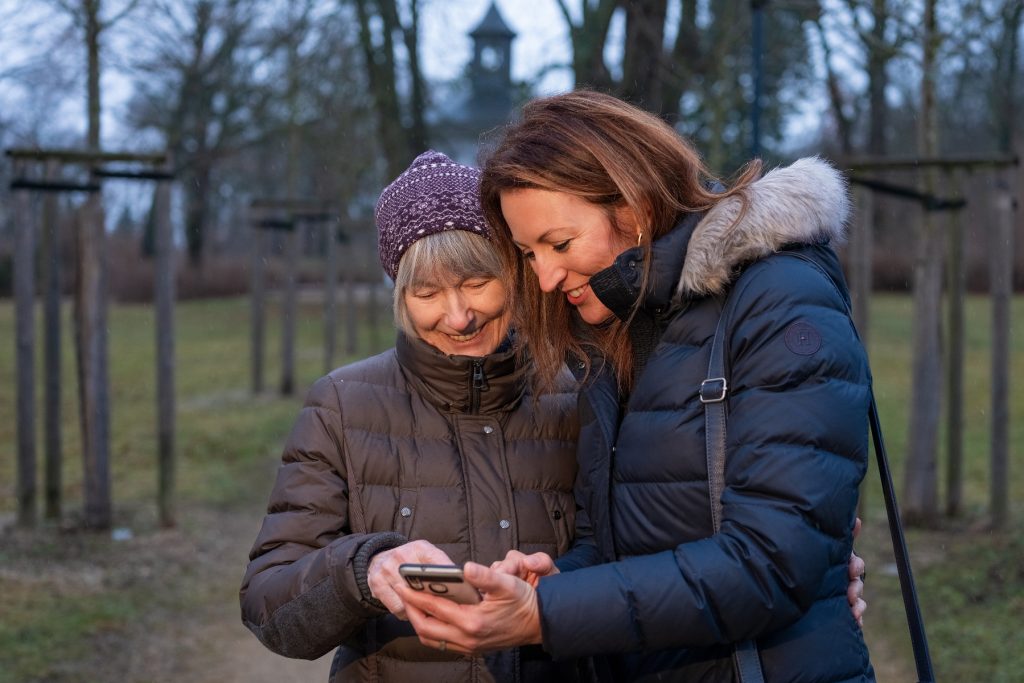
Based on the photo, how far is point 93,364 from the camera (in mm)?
7477

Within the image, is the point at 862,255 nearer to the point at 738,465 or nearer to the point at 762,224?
the point at 762,224

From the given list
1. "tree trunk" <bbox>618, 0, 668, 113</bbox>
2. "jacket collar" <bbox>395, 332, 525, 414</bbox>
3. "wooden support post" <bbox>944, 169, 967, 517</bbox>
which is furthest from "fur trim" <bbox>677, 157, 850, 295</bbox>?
"tree trunk" <bbox>618, 0, 668, 113</bbox>

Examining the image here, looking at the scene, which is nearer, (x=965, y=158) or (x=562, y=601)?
(x=562, y=601)

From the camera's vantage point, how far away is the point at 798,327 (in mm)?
1820

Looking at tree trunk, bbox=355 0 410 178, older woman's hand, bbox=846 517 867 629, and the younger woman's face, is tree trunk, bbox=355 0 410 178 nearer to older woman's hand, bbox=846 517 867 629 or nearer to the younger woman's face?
the younger woman's face

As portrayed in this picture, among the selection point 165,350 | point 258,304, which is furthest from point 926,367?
point 258,304

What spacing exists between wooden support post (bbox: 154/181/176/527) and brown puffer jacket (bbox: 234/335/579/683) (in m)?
5.50

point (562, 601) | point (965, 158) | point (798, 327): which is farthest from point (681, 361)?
point (965, 158)

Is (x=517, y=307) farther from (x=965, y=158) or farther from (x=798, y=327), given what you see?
(x=965, y=158)

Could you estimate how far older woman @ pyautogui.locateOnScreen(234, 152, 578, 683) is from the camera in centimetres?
234

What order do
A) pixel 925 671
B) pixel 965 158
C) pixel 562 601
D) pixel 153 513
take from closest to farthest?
pixel 562 601
pixel 925 671
pixel 965 158
pixel 153 513

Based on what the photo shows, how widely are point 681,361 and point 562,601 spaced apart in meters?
0.45

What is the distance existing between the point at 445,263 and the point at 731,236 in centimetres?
75

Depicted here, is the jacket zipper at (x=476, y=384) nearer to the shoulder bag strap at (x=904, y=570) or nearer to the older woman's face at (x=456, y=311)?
the older woman's face at (x=456, y=311)
